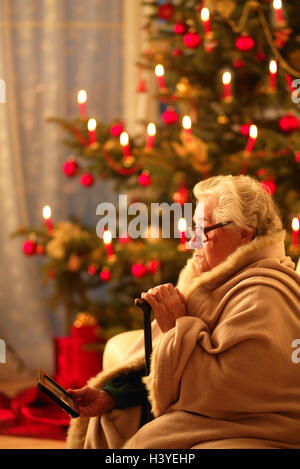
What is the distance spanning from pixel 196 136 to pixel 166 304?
1.81m

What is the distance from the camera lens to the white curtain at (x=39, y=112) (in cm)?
420

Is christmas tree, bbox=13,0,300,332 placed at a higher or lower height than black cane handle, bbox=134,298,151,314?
higher

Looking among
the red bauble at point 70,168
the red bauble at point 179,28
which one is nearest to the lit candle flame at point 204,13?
the red bauble at point 179,28

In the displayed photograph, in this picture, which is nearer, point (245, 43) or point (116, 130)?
point (245, 43)

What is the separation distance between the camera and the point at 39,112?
429 cm

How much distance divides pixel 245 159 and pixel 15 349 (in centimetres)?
192

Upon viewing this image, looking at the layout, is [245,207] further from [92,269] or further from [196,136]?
[92,269]

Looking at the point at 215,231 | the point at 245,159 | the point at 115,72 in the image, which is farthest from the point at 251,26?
the point at 215,231

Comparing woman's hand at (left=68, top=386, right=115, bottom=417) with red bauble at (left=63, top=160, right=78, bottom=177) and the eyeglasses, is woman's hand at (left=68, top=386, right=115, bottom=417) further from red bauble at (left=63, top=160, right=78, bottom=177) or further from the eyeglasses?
red bauble at (left=63, top=160, right=78, bottom=177)

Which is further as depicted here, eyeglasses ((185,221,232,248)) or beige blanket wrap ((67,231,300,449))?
eyeglasses ((185,221,232,248))

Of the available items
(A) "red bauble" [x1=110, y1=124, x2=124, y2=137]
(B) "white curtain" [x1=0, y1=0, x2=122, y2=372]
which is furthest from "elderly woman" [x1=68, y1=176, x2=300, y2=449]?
(B) "white curtain" [x1=0, y1=0, x2=122, y2=372]

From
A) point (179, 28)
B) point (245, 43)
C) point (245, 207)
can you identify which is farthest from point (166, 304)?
point (179, 28)

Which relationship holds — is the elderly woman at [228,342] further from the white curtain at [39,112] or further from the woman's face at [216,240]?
the white curtain at [39,112]

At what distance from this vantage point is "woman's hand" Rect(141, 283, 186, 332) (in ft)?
5.97
